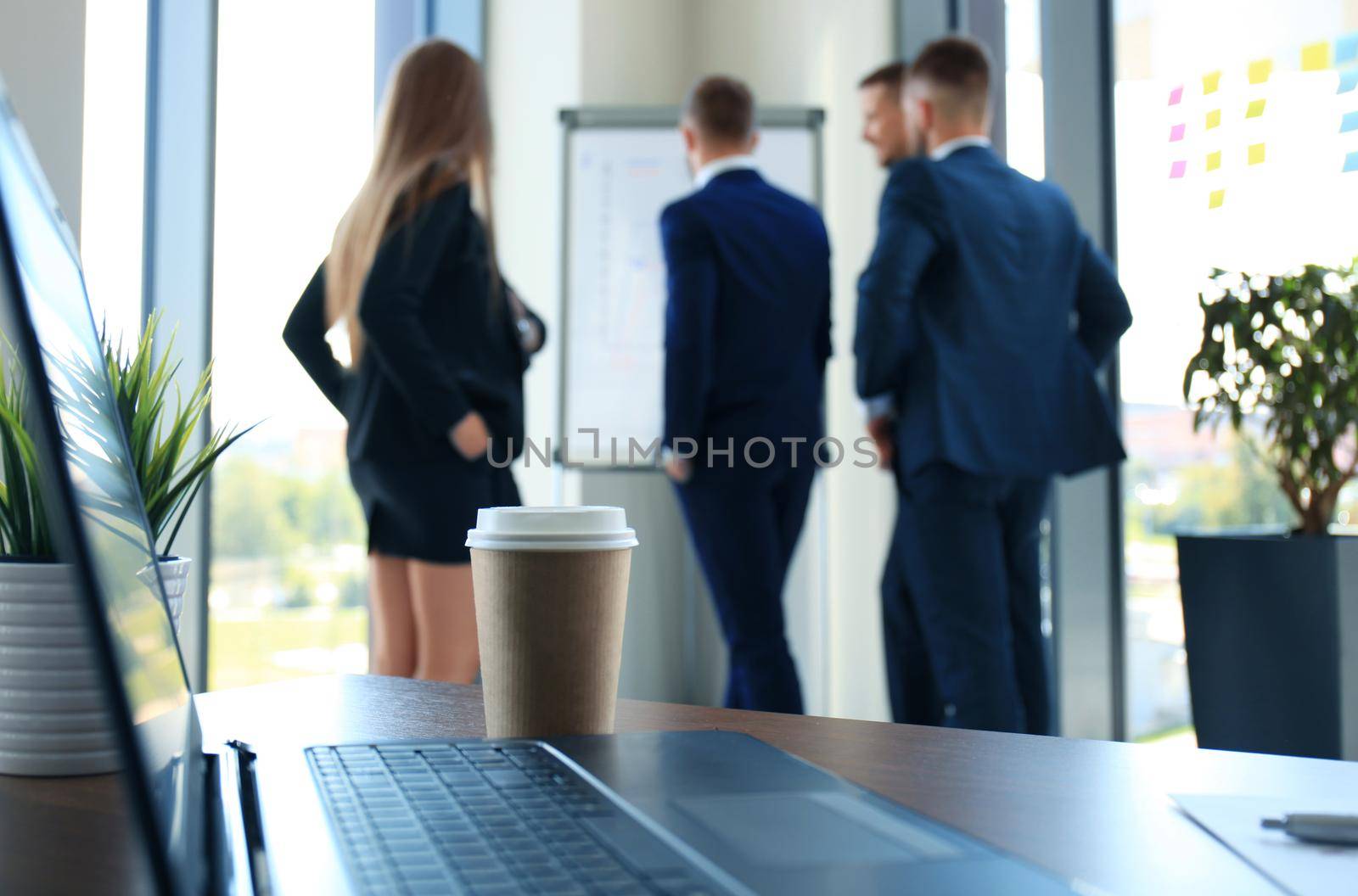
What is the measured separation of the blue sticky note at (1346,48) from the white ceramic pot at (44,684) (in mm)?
2935

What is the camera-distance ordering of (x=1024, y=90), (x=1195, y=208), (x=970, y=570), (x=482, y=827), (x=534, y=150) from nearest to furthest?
1. (x=482, y=827)
2. (x=970, y=570)
3. (x=1195, y=208)
4. (x=1024, y=90)
5. (x=534, y=150)

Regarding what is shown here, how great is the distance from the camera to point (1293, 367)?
7.55 ft

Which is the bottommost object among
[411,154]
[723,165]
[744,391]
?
[744,391]

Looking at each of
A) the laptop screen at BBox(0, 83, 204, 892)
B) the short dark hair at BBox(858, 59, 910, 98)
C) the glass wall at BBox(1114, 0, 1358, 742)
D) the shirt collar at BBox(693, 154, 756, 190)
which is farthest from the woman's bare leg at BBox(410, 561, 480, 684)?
the glass wall at BBox(1114, 0, 1358, 742)

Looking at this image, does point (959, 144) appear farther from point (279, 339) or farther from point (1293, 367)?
point (279, 339)

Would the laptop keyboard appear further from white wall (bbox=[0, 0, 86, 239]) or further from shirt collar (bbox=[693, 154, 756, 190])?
shirt collar (bbox=[693, 154, 756, 190])

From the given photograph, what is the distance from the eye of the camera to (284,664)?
9.63 feet

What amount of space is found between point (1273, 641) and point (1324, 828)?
73.4 inches

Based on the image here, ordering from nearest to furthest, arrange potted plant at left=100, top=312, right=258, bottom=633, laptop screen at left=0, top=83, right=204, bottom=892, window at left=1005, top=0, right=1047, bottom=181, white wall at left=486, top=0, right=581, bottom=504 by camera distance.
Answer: laptop screen at left=0, top=83, right=204, bottom=892
potted plant at left=100, top=312, right=258, bottom=633
window at left=1005, top=0, right=1047, bottom=181
white wall at left=486, top=0, right=581, bottom=504

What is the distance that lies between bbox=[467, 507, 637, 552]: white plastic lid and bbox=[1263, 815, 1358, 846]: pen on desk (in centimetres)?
37

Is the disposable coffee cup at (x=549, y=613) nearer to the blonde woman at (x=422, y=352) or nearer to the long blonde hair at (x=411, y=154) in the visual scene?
the blonde woman at (x=422, y=352)

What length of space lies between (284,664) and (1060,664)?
6.56 ft

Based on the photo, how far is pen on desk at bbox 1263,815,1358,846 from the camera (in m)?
0.55

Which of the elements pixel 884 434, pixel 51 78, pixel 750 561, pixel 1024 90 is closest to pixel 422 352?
pixel 51 78
